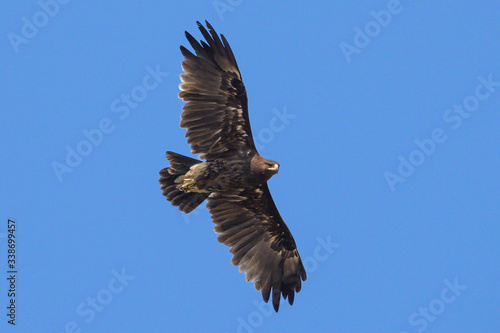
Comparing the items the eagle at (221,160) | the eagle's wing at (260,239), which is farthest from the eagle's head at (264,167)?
the eagle's wing at (260,239)

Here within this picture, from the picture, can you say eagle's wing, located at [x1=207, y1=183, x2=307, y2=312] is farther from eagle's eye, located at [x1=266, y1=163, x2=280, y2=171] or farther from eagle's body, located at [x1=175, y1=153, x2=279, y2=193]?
eagle's eye, located at [x1=266, y1=163, x2=280, y2=171]

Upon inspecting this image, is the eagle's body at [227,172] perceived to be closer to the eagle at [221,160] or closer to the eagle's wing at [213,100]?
the eagle at [221,160]

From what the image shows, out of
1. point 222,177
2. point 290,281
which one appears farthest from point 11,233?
point 290,281

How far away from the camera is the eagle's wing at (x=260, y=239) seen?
679 inches

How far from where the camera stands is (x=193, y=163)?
53.4 feet

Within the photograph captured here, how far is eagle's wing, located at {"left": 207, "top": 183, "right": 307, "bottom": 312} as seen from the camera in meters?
17.2

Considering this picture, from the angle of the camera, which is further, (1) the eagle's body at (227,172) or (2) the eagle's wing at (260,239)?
(2) the eagle's wing at (260,239)

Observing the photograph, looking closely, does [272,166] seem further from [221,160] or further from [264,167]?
[221,160]

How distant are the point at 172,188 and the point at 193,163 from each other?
2.51 feet

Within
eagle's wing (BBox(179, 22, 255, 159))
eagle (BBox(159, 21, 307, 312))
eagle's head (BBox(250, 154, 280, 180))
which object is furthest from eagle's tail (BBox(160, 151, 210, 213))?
eagle's head (BBox(250, 154, 280, 180))

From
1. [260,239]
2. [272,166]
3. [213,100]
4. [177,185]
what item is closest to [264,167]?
[272,166]

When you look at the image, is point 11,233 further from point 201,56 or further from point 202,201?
point 201,56

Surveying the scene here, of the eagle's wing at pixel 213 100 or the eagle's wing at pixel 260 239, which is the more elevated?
the eagle's wing at pixel 213 100

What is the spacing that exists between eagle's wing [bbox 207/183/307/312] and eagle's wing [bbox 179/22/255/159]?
4.50ft
